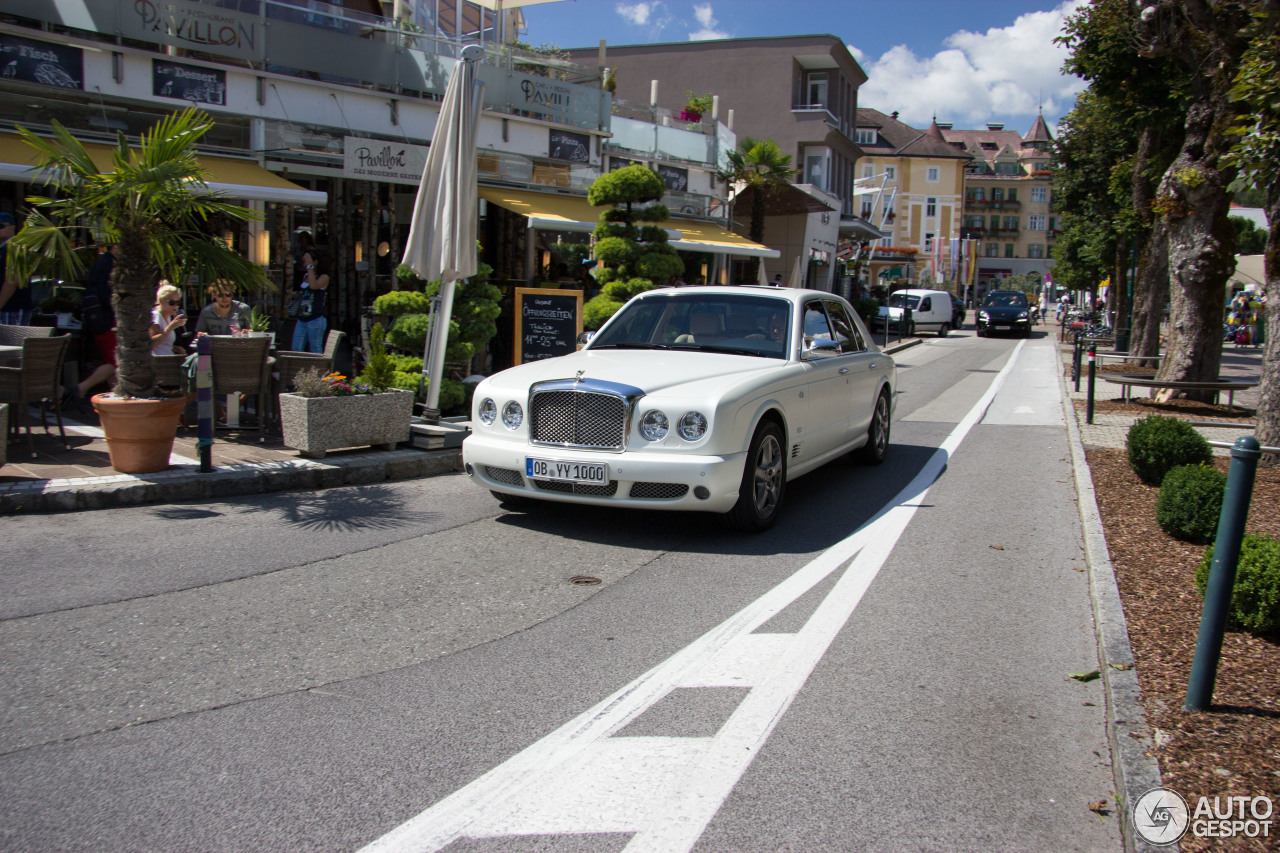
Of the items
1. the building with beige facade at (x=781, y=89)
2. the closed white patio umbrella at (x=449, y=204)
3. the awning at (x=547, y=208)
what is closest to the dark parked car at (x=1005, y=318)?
the building with beige facade at (x=781, y=89)

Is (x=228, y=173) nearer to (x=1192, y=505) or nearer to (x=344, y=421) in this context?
(x=344, y=421)

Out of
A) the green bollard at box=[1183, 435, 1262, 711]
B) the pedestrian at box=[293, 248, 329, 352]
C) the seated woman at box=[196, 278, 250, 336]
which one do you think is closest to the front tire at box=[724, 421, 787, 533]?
the green bollard at box=[1183, 435, 1262, 711]

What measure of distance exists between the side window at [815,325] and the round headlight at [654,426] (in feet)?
6.41

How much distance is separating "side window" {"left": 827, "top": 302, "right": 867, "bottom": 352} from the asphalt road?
6.94ft

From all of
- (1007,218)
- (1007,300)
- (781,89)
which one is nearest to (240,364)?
(781,89)

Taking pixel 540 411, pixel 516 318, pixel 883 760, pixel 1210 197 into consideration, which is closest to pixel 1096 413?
pixel 1210 197

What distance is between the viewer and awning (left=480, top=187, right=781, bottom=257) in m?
17.3

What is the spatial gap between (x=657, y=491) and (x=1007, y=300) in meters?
41.9

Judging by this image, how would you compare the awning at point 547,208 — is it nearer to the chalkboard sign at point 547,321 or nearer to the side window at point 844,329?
the chalkboard sign at point 547,321

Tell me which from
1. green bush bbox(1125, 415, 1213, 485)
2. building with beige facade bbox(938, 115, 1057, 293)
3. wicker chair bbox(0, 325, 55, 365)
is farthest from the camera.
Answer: building with beige facade bbox(938, 115, 1057, 293)

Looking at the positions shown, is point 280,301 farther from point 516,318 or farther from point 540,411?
point 540,411

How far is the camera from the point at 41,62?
13.5 meters

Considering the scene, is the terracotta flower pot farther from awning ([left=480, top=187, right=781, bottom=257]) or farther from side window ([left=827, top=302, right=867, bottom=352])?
awning ([left=480, top=187, right=781, bottom=257])

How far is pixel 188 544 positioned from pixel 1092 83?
→ 16874 mm
